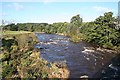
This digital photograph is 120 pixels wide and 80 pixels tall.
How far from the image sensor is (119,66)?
2039 centimetres

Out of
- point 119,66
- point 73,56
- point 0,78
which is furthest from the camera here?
point 73,56

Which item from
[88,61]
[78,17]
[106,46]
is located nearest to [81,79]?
[88,61]

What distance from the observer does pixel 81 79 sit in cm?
1551

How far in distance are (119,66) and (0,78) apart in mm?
13036

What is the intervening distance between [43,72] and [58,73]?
181 cm

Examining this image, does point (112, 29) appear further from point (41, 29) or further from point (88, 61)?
point (41, 29)

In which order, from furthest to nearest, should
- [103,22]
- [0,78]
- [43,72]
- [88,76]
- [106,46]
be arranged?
[103,22] → [106,46] → [88,76] → [43,72] → [0,78]

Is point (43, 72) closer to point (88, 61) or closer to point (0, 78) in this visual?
point (0, 78)

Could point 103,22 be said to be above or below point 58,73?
above

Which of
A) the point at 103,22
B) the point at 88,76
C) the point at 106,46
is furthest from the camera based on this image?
the point at 103,22

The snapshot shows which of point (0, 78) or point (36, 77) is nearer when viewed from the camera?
point (0, 78)

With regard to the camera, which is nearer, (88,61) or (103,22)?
(88,61)

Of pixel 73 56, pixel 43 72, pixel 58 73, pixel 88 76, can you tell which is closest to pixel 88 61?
pixel 73 56

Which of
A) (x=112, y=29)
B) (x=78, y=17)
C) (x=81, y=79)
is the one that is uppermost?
(x=78, y=17)
